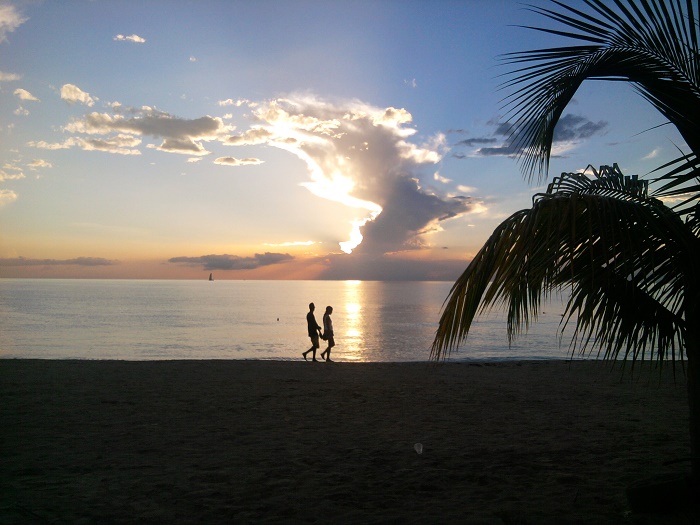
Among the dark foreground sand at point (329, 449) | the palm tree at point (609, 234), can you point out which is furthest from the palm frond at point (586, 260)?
the dark foreground sand at point (329, 449)

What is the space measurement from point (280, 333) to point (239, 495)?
36.2 m

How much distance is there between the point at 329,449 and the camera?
22.3ft

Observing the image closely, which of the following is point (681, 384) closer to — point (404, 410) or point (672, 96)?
point (404, 410)

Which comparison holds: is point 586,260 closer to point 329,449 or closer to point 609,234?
point 609,234

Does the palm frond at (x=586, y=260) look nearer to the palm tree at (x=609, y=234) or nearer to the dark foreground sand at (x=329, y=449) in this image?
the palm tree at (x=609, y=234)

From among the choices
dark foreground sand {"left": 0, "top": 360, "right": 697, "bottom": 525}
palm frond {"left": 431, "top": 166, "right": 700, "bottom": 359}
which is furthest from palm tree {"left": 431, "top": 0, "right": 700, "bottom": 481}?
dark foreground sand {"left": 0, "top": 360, "right": 697, "bottom": 525}

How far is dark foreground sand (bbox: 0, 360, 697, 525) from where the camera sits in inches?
189

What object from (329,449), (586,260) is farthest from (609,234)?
(329,449)

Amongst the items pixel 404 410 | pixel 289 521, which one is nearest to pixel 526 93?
pixel 289 521

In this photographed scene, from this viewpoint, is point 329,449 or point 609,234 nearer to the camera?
point 609,234

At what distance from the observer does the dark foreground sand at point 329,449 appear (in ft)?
15.8

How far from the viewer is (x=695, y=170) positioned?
3.39m

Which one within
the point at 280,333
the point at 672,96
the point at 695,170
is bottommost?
the point at 280,333

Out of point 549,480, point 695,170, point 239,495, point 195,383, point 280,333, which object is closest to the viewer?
point 695,170
